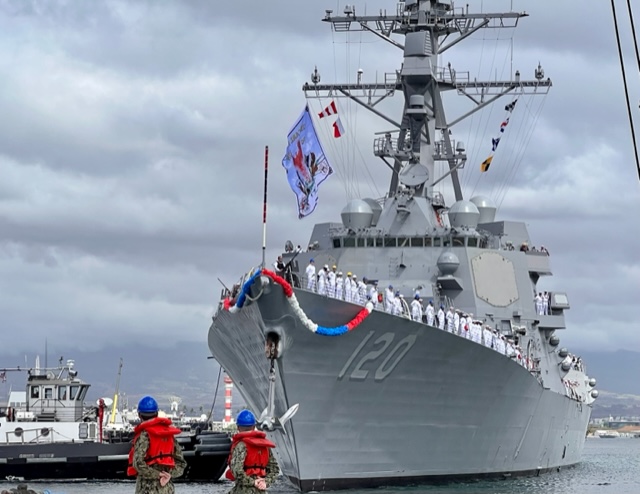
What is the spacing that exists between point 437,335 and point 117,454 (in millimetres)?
11302

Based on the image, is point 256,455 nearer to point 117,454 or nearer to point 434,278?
point 434,278

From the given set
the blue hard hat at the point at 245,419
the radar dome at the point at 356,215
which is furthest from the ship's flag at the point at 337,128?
the blue hard hat at the point at 245,419

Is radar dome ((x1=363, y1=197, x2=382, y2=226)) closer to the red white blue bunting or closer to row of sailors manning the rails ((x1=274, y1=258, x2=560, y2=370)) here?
row of sailors manning the rails ((x1=274, y1=258, x2=560, y2=370))

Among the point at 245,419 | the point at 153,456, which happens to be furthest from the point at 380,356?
the point at 153,456

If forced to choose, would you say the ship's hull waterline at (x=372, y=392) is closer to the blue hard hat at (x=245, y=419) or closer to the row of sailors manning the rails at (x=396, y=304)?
the row of sailors manning the rails at (x=396, y=304)

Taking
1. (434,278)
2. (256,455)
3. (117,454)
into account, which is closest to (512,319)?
(434,278)

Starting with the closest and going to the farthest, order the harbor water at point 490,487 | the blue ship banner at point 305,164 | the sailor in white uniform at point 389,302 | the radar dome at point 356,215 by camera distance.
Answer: the blue ship banner at point 305,164 < the sailor in white uniform at point 389,302 < the harbor water at point 490,487 < the radar dome at point 356,215

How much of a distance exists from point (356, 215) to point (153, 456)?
68.3 ft

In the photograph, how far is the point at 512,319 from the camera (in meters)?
33.0

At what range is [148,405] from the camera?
479 inches

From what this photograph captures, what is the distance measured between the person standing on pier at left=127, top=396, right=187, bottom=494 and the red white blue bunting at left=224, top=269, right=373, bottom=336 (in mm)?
11913

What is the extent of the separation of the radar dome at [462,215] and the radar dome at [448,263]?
4.52 ft

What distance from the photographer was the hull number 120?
2542 centimetres

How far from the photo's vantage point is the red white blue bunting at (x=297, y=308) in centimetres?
2394
